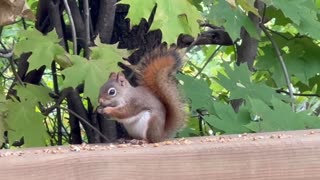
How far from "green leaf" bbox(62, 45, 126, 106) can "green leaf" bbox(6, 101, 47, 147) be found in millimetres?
127

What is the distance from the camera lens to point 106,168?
0.90 metres

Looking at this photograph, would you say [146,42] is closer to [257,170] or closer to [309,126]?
[309,126]

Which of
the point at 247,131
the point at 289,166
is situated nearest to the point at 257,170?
the point at 289,166

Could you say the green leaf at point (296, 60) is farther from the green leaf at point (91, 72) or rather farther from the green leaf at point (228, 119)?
the green leaf at point (91, 72)

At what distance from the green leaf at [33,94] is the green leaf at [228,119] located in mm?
351

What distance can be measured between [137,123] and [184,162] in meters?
0.45

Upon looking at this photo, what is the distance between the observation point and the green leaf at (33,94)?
1.66 m

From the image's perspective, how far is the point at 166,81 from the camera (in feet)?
4.73

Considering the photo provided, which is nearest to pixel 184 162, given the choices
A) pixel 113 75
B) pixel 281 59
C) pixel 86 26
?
pixel 113 75

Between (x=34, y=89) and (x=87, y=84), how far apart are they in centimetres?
20

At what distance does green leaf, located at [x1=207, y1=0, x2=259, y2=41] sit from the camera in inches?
69.5

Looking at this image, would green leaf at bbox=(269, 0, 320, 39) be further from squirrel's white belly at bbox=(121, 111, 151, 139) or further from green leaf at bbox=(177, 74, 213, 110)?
squirrel's white belly at bbox=(121, 111, 151, 139)

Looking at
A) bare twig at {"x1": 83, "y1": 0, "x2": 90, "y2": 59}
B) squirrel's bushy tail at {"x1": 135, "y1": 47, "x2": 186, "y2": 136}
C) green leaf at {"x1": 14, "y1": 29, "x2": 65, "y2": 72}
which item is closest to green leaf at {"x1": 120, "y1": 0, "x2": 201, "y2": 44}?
squirrel's bushy tail at {"x1": 135, "y1": 47, "x2": 186, "y2": 136}

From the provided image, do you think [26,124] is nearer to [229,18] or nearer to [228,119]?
[228,119]
